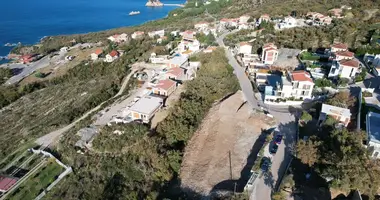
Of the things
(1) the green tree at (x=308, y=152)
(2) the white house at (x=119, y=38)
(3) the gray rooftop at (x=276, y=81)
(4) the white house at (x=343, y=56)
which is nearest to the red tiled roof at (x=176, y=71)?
(3) the gray rooftop at (x=276, y=81)

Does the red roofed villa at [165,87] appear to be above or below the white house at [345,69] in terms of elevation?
below

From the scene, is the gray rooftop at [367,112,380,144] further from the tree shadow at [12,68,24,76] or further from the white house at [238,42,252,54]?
the tree shadow at [12,68,24,76]

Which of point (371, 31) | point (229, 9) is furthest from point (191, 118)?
point (229, 9)

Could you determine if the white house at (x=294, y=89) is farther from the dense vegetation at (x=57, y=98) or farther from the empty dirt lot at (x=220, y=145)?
the dense vegetation at (x=57, y=98)

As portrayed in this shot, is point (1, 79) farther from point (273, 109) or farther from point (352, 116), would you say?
point (352, 116)

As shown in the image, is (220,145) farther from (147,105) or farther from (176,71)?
(176,71)

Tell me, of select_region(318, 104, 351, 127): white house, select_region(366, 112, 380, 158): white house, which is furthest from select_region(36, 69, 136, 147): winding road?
select_region(366, 112, 380, 158): white house
